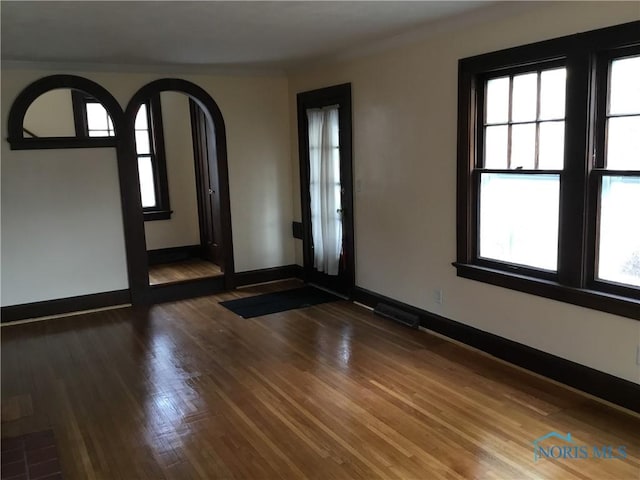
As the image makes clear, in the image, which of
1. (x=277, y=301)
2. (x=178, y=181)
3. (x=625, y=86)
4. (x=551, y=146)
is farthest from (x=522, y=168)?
(x=178, y=181)

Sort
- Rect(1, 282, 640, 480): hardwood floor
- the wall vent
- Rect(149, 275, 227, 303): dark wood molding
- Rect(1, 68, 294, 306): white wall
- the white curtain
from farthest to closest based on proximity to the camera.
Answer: Rect(149, 275, 227, 303): dark wood molding
the white curtain
Rect(1, 68, 294, 306): white wall
the wall vent
Rect(1, 282, 640, 480): hardwood floor

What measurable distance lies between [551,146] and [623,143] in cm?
45

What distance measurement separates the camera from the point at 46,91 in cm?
512

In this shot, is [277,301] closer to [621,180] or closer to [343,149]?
[343,149]

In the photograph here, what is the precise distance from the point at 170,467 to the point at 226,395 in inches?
32.1

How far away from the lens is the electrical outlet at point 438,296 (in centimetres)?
444

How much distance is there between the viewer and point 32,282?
5242 millimetres

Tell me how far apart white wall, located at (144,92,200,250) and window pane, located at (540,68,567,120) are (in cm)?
515

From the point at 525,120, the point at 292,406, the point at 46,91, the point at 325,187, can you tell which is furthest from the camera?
the point at 325,187

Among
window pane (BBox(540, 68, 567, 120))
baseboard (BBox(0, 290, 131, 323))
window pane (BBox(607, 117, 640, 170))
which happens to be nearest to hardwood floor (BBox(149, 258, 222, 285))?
baseboard (BBox(0, 290, 131, 323))

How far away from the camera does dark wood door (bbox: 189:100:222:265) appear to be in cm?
639

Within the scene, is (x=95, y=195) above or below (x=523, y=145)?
below

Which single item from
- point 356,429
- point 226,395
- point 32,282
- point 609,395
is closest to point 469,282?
point 609,395

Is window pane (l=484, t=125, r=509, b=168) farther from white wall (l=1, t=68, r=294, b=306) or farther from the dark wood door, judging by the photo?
the dark wood door
